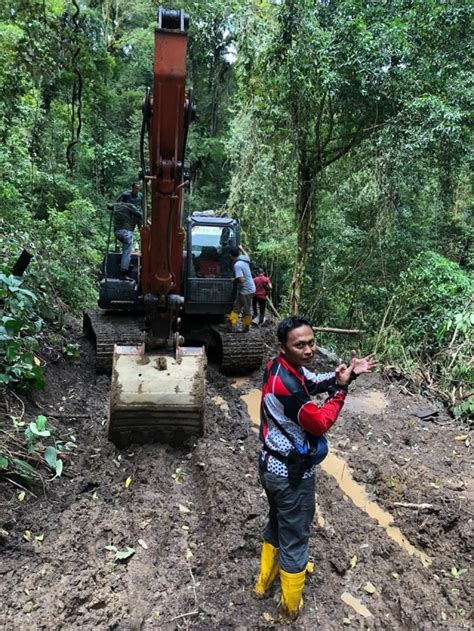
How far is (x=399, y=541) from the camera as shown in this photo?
3.92 m

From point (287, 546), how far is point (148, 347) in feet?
7.86

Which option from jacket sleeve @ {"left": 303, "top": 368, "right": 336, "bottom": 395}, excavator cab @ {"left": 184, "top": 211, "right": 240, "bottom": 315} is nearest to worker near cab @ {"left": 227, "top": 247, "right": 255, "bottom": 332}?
excavator cab @ {"left": 184, "top": 211, "right": 240, "bottom": 315}

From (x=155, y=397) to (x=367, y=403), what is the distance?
135 inches

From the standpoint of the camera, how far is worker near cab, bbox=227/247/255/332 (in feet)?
23.8

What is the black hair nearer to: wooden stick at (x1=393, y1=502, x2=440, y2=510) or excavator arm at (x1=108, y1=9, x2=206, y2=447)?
excavator arm at (x1=108, y1=9, x2=206, y2=447)

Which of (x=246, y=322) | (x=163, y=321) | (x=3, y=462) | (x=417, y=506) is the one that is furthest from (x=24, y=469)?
(x=246, y=322)

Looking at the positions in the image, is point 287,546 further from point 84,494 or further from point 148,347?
point 148,347

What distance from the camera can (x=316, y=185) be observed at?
36.4 feet

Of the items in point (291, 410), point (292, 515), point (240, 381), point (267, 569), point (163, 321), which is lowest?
point (240, 381)

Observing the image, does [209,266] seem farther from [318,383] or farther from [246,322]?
[318,383]

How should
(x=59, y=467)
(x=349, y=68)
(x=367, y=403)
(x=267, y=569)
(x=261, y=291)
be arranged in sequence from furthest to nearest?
(x=261, y=291) < (x=349, y=68) < (x=367, y=403) < (x=59, y=467) < (x=267, y=569)

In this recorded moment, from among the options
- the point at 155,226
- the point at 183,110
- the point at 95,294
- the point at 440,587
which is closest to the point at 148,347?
the point at 155,226

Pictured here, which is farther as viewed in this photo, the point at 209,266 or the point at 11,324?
the point at 209,266

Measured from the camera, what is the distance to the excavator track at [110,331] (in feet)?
21.2
